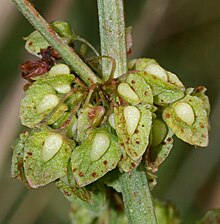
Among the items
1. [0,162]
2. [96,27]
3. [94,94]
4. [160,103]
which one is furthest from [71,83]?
[96,27]

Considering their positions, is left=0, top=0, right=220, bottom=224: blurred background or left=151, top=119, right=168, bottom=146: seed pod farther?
left=0, top=0, right=220, bottom=224: blurred background

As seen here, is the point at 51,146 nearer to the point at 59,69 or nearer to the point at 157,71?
the point at 59,69

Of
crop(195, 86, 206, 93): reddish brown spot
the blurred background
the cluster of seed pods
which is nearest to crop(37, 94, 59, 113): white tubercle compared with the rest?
the cluster of seed pods

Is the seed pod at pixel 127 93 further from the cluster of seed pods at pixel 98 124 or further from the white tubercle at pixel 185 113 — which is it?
the white tubercle at pixel 185 113

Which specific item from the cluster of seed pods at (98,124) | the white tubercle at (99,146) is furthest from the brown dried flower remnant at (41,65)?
the white tubercle at (99,146)

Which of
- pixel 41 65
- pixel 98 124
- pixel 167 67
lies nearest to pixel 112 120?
pixel 98 124

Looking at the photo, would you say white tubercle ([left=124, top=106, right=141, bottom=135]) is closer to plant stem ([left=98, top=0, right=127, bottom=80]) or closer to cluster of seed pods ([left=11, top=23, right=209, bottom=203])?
cluster of seed pods ([left=11, top=23, right=209, bottom=203])

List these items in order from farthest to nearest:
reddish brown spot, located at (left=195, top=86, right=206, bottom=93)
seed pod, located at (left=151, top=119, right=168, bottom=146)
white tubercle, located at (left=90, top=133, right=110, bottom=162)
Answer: reddish brown spot, located at (left=195, top=86, right=206, bottom=93) → seed pod, located at (left=151, top=119, right=168, bottom=146) → white tubercle, located at (left=90, top=133, right=110, bottom=162)
